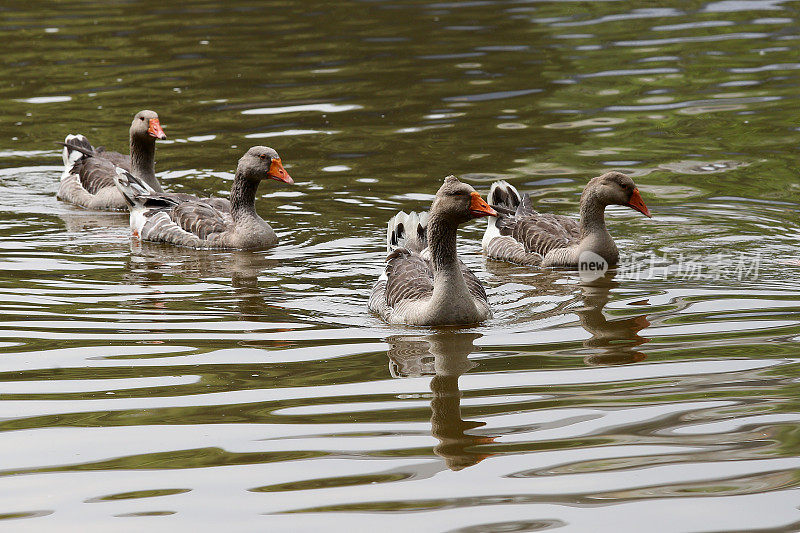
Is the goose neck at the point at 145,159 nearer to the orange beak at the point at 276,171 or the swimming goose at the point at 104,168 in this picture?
the swimming goose at the point at 104,168

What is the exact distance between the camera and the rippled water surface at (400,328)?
7.44 m

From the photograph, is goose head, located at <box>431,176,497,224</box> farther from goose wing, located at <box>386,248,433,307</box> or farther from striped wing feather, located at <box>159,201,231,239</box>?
striped wing feather, located at <box>159,201,231,239</box>

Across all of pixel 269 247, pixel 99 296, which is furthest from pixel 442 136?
pixel 99 296

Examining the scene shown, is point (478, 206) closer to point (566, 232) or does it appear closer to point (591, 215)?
point (591, 215)

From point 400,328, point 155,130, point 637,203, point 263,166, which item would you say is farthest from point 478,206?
point 155,130

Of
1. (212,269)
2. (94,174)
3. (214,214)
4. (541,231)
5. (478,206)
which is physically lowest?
(212,269)

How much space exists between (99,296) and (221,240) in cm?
317

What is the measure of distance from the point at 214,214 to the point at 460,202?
5.52m

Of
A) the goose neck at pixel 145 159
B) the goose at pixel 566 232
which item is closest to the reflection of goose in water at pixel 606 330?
the goose at pixel 566 232

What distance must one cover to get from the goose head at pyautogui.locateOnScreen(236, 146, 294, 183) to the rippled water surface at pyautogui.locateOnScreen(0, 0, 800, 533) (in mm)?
869

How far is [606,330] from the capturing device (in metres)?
11.0

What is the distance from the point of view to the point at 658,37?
26016 millimetres

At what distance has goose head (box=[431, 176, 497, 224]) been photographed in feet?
36.3

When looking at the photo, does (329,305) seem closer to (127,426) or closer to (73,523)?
(127,426)
